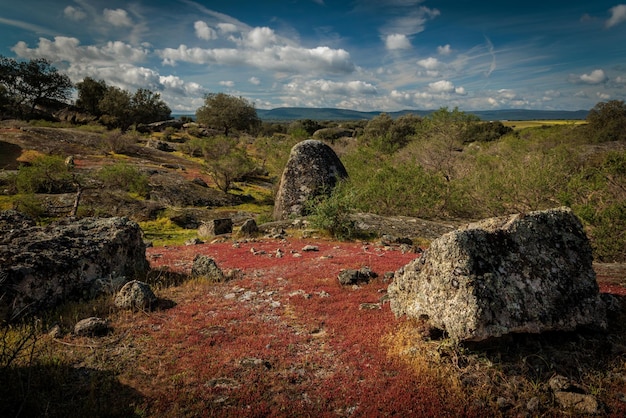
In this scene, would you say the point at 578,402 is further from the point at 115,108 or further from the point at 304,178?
the point at 115,108

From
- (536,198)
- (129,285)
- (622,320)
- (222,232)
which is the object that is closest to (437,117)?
(536,198)

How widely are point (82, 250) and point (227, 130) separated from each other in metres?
95.9

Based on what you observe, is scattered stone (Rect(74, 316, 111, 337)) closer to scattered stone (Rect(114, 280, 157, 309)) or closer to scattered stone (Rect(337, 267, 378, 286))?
scattered stone (Rect(114, 280, 157, 309))

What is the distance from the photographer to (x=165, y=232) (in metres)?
29.5

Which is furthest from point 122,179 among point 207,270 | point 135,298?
point 135,298

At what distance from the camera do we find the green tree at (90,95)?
8888 centimetres

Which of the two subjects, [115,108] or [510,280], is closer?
[510,280]

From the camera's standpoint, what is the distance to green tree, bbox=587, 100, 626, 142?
49.5 meters

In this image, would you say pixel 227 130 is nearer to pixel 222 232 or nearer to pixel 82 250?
pixel 222 232

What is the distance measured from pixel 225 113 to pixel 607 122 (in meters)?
86.9

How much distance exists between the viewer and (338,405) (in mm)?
5137

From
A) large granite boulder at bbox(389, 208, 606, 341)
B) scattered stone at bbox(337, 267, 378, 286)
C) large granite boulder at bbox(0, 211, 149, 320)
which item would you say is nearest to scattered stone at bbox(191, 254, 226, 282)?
large granite boulder at bbox(0, 211, 149, 320)

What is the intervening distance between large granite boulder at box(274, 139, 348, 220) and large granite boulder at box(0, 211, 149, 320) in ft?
49.9

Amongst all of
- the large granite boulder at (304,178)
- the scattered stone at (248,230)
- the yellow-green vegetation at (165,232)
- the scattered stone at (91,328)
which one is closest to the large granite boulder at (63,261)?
the scattered stone at (91,328)
